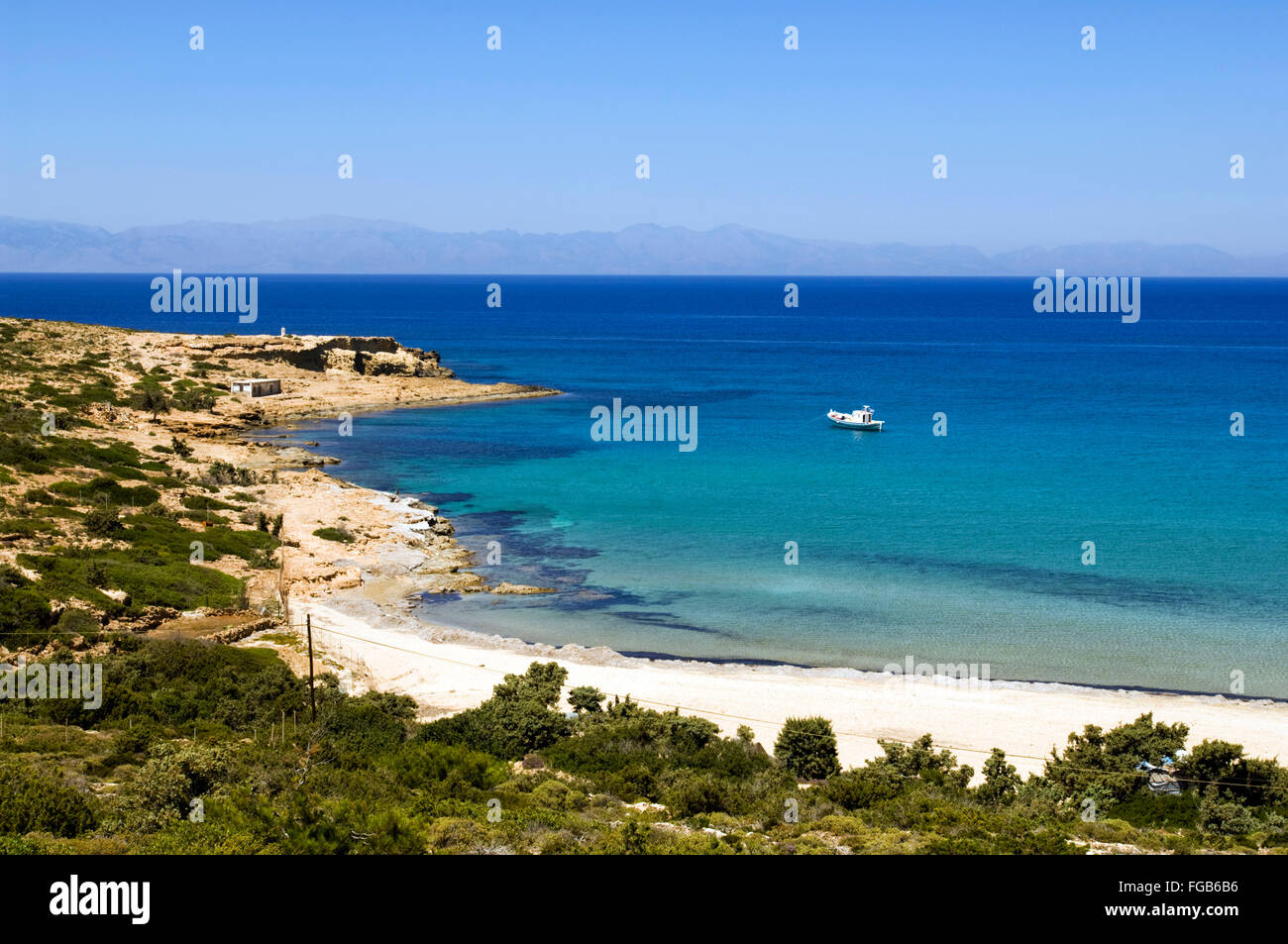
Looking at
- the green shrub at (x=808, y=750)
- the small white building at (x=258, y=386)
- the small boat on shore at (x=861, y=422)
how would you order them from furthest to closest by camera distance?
1. the small white building at (x=258, y=386)
2. the small boat on shore at (x=861, y=422)
3. the green shrub at (x=808, y=750)

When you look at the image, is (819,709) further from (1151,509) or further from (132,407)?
(132,407)

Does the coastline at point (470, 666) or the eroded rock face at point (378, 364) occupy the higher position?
the eroded rock face at point (378, 364)

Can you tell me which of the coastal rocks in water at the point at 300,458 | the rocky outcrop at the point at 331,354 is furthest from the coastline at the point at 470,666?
the rocky outcrop at the point at 331,354

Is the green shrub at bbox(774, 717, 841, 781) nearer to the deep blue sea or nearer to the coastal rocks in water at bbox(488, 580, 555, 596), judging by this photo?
the deep blue sea

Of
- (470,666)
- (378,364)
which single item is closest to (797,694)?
(470,666)

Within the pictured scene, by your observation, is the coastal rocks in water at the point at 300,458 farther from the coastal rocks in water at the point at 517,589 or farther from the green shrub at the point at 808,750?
the green shrub at the point at 808,750

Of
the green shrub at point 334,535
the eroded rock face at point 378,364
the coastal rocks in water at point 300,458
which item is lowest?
the green shrub at point 334,535

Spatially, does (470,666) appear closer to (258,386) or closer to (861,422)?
(861,422)
